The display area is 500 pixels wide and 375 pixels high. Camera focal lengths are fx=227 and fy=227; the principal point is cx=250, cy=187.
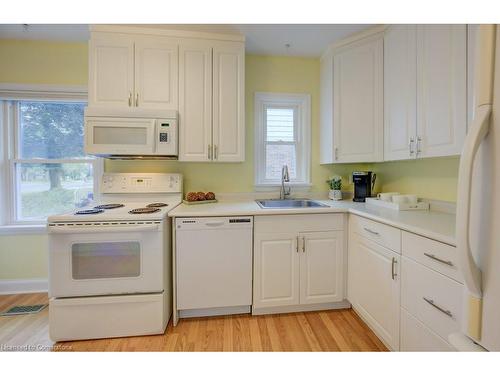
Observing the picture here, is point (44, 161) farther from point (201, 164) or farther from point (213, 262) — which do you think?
point (213, 262)

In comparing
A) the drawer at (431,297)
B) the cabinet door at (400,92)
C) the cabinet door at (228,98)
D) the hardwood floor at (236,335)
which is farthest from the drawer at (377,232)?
the cabinet door at (228,98)

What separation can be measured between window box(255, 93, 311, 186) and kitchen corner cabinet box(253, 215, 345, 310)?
74 centimetres

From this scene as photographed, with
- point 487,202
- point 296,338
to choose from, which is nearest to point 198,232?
point 296,338

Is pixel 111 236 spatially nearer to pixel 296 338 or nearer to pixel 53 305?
pixel 53 305

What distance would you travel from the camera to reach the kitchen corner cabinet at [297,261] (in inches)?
72.5

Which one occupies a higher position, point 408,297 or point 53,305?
point 408,297

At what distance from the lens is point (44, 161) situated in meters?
2.34

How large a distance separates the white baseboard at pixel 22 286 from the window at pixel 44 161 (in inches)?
23.0

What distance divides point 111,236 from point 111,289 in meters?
0.38

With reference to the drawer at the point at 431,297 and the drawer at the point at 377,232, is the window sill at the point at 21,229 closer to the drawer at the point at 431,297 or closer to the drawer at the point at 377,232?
the drawer at the point at 377,232

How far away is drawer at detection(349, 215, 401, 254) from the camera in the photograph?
1.40m

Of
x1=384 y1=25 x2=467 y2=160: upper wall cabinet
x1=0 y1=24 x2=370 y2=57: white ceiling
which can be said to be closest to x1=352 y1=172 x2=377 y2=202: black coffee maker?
x1=384 y1=25 x2=467 y2=160: upper wall cabinet
